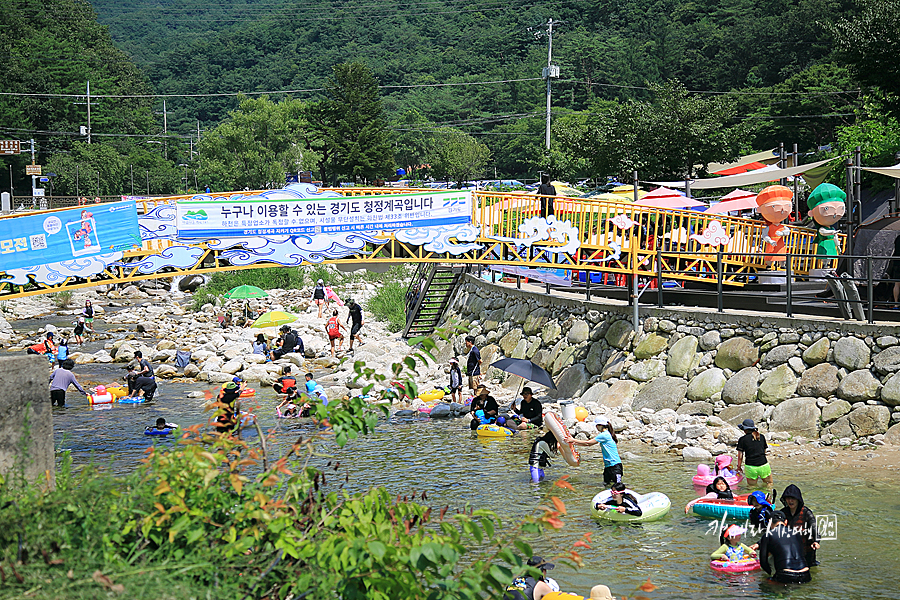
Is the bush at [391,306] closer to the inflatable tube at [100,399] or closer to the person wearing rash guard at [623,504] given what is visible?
the inflatable tube at [100,399]

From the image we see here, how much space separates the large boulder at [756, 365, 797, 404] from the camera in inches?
613

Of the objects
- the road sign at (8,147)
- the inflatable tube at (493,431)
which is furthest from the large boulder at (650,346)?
the road sign at (8,147)

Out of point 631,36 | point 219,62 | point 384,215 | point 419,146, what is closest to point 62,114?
point 419,146

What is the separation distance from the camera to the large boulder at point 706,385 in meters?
16.6

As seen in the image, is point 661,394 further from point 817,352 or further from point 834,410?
point 834,410

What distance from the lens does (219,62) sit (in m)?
144

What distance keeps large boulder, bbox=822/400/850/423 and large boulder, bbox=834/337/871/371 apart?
0.64 metres

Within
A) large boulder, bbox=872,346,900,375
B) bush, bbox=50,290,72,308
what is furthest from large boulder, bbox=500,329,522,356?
bush, bbox=50,290,72,308

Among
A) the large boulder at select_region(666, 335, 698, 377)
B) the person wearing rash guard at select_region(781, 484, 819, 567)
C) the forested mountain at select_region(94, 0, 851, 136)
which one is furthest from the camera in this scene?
the forested mountain at select_region(94, 0, 851, 136)

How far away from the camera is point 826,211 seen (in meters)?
18.0

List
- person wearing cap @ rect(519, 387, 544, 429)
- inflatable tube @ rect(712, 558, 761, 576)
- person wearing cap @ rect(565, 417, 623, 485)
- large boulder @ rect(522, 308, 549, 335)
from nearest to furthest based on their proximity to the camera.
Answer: inflatable tube @ rect(712, 558, 761, 576)
person wearing cap @ rect(565, 417, 623, 485)
person wearing cap @ rect(519, 387, 544, 429)
large boulder @ rect(522, 308, 549, 335)

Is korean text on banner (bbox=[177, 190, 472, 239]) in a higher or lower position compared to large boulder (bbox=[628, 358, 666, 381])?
higher

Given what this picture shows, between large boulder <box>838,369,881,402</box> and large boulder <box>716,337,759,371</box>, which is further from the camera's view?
large boulder <box>716,337,759,371</box>

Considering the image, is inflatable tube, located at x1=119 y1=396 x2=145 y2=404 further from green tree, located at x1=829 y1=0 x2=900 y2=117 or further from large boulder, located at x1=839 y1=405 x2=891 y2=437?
green tree, located at x1=829 y1=0 x2=900 y2=117
